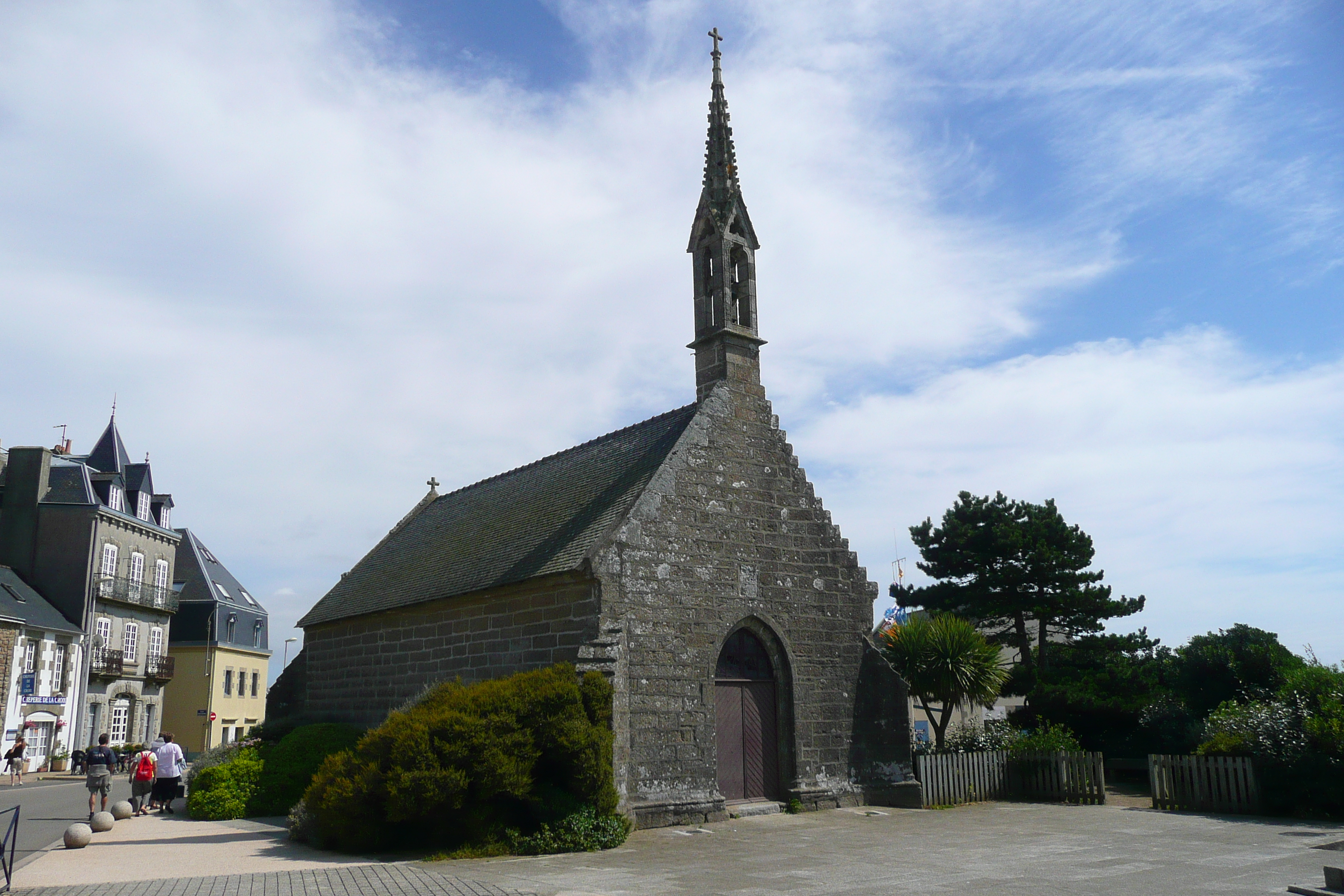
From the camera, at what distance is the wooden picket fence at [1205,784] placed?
16.8 m

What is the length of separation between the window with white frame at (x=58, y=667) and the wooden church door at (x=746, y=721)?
30.5m

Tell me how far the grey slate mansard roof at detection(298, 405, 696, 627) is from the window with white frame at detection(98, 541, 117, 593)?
676 inches

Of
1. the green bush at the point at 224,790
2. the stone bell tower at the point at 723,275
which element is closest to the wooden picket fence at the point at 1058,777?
the stone bell tower at the point at 723,275

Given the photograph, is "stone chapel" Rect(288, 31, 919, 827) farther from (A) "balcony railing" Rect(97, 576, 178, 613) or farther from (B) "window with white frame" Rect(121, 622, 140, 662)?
(B) "window with white frame" Rect(121, 622, 140, 662)

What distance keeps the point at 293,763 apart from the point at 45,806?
8.14m

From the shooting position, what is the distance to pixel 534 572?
55.9ft

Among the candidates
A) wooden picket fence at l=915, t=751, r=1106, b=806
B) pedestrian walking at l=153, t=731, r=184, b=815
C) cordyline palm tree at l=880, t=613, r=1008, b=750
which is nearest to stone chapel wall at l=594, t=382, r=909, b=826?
wooden picket fence at l=915, t=751, r=1106, b=806

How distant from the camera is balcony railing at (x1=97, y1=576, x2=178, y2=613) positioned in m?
39.5

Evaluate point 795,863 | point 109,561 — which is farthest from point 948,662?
point 109,561

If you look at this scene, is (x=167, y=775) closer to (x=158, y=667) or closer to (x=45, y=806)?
(x=45, y=806)

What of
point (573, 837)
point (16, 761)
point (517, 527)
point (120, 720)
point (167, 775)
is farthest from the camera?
point (120, 720)

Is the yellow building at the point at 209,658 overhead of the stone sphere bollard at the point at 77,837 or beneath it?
overhead

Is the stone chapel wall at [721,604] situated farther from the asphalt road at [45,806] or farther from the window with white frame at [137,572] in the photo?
the window with white frame at [137,572]

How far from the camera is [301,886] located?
10.6 m
